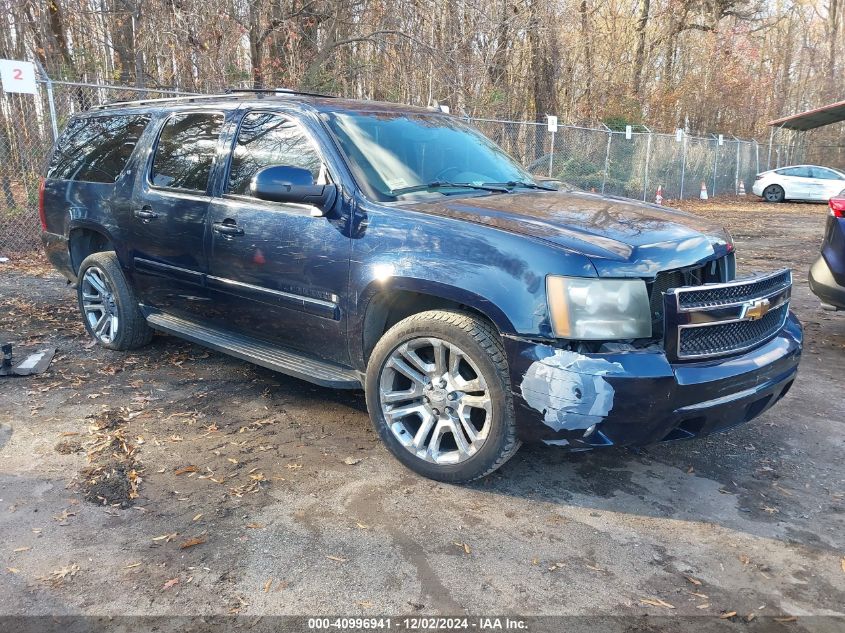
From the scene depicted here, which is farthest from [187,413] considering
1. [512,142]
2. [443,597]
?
[512,142]

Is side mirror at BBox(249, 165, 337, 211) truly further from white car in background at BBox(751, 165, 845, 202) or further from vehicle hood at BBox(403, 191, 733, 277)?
white car in background at BBox(751, 165, 845, 202)

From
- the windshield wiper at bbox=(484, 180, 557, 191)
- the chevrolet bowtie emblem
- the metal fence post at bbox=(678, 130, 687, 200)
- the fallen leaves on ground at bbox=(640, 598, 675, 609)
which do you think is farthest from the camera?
the metal fence post at bbox=(678, 130, 687, 200)

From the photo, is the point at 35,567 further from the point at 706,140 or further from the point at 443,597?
the point at 706,140

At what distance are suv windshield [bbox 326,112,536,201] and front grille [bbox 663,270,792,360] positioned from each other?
149 cm

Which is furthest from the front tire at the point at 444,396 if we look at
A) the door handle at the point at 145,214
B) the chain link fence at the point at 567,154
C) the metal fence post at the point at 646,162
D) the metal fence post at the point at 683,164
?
the metal fence post at the point at 683,164

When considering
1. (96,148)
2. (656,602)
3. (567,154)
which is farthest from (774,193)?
(656,602)

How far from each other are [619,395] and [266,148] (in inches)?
103

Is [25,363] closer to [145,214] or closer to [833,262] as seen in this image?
[145,214]

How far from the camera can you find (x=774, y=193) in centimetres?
2402

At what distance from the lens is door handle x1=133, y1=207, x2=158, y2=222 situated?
480 cm

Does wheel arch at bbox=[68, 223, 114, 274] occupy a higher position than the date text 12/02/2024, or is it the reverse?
wheel arch at bbox=[68, 223, 114, 274]

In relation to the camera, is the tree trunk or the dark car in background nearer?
the dark car in background

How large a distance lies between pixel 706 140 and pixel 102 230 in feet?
74.3

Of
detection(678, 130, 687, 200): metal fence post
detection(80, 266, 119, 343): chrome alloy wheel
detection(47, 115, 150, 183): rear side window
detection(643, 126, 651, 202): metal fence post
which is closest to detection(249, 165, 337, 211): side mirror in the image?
detection(47, 115, 150, 183): rear side window
